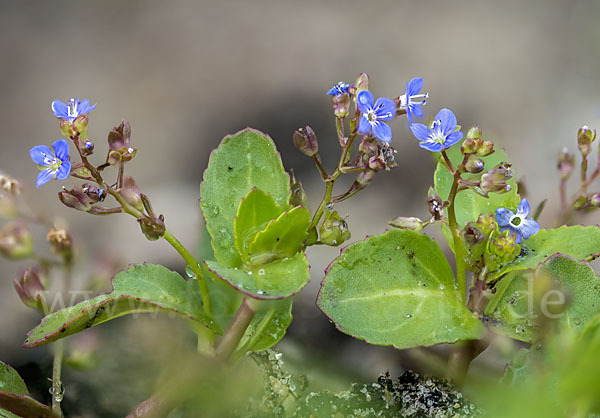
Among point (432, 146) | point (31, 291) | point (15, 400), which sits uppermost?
point (432, 146)

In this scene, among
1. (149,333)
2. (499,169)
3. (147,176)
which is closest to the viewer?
(499,169)

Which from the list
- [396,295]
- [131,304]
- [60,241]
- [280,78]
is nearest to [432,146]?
[396,295]

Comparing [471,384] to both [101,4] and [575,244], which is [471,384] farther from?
[101,4]

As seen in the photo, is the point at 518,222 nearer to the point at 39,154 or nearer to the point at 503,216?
the point at 503,216

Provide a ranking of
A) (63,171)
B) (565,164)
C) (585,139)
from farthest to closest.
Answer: (565,164) < (585,139) < (63,171)

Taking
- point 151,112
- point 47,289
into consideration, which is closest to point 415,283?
point 47,289

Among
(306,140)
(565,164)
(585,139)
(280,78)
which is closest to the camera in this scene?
(306,140)

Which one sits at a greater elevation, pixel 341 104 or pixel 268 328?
pixel 341 104

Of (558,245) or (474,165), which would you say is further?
(558,245)
